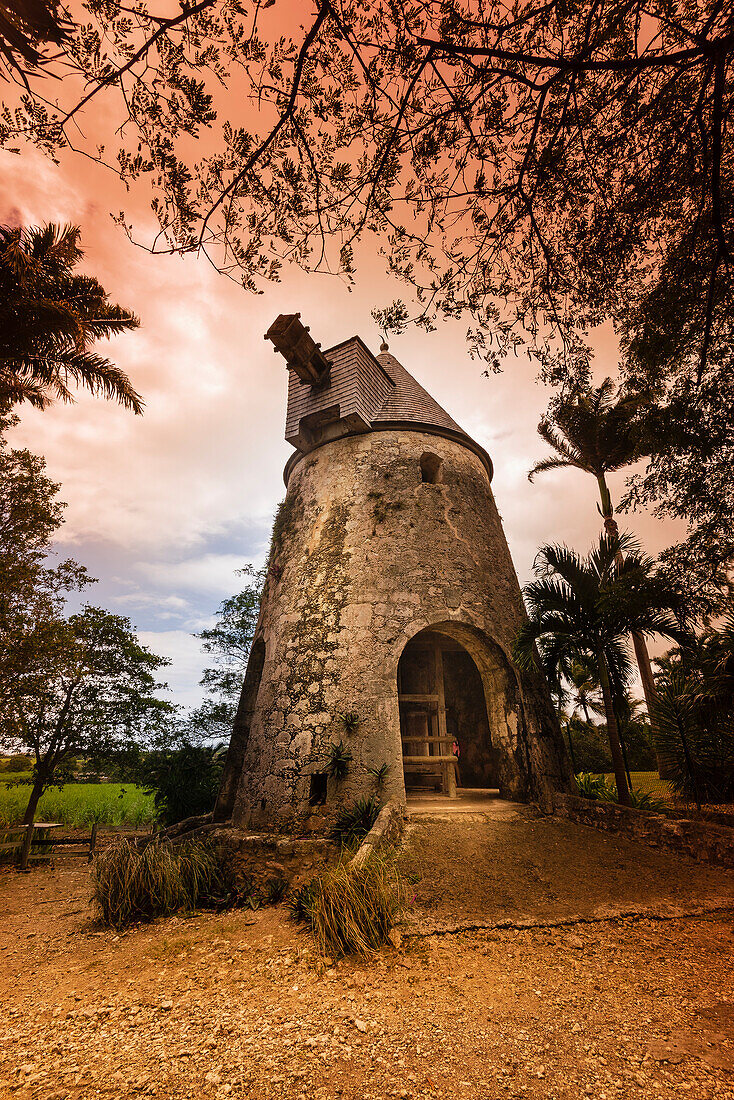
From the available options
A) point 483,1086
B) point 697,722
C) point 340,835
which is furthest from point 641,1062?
point 697,722

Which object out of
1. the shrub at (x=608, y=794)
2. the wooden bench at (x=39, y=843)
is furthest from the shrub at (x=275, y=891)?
the wooden bench at (x=39, y=843)

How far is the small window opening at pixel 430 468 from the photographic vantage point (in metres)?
10.2

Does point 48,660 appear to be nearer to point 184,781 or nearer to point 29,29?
point 184,781

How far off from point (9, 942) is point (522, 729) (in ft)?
25.2

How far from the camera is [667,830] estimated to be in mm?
5824

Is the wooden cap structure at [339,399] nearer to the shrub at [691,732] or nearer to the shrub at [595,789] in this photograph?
the shrub at [691,732]

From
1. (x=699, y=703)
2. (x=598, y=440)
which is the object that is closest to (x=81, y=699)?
(x=699, y=703)

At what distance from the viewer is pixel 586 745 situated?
713 inches

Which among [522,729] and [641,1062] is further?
[522,729]

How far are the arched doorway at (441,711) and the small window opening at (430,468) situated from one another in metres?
3.38

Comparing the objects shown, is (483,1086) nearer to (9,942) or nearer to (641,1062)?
(641,1062)

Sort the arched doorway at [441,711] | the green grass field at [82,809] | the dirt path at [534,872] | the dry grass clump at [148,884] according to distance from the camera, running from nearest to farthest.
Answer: the dirt path at [534,872]
the dry grass clump at [148,884]
the arched doorway at [441,711]
the green grass field at [82,809]

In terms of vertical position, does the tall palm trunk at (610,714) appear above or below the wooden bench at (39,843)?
above

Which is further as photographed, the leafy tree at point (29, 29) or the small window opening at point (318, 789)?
the small window opening at point (318, 789)
